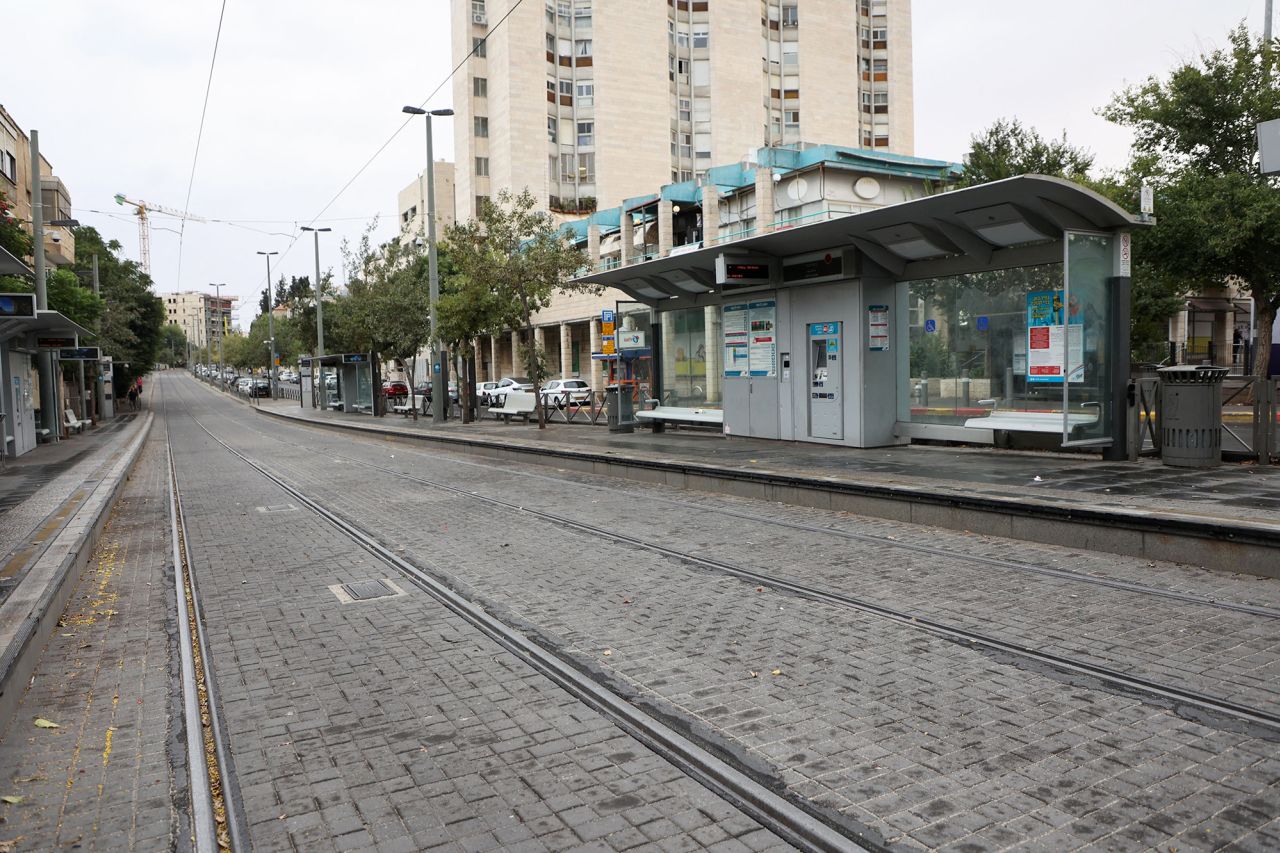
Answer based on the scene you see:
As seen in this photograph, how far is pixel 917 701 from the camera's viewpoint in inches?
179

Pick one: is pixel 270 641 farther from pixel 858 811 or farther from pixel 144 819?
pixel 858 811

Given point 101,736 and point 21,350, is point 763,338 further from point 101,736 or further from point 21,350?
point 21,350

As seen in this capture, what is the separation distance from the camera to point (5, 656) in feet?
16.3

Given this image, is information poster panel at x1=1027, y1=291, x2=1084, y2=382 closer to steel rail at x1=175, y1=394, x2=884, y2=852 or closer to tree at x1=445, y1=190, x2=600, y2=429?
steel rail at x1=175, y1=394, x2=884, y2=852

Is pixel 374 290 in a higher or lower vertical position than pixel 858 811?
higher

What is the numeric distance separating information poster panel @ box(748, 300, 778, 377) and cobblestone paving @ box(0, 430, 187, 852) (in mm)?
11642

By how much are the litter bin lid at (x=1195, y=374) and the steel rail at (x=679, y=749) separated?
8812mm

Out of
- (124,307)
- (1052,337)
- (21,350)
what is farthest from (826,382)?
(124,307)

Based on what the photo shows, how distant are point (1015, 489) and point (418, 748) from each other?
7591 millimetres

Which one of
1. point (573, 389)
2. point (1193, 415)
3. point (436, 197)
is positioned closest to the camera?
point (1193, 415)

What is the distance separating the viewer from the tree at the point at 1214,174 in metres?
23.5

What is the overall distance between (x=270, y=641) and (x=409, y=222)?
76.5 m

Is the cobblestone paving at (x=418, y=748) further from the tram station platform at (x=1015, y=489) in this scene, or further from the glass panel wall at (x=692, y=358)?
the glass panel wall at (x=692, y=358)

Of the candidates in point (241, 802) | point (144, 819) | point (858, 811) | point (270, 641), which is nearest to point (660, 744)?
point (858, 811)
